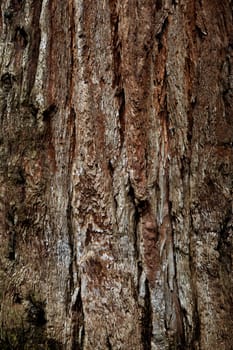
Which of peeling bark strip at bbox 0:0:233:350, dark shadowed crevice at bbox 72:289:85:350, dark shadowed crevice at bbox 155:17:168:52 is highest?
dark shadowed crevice at bbox 155:17:168:52

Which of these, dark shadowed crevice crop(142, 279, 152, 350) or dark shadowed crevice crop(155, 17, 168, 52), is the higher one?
dark shadowed crevice crop(155, 17, 168, 52)

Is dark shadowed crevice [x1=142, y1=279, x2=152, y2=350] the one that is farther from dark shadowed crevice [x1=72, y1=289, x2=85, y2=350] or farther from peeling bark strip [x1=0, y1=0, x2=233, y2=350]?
dark shadowed crevice [x1=72, y1=289, x2=85, y2=350]

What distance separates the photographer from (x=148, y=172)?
177 cm

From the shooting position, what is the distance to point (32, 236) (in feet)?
6.21

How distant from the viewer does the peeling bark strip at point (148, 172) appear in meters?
1.76

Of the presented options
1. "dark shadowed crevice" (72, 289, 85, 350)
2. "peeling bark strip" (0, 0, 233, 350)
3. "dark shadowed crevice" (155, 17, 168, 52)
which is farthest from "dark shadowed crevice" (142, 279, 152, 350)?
"dark shadowed crevice" (155, 17, 168, 52)

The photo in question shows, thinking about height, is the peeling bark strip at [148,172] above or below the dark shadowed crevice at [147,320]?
above

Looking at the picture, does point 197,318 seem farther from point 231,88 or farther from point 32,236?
point 231,88

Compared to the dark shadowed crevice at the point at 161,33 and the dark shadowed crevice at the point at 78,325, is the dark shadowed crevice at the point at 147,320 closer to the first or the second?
the dark shadowed crevice at the point at 78,325

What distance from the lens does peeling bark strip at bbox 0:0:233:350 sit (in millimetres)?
1764

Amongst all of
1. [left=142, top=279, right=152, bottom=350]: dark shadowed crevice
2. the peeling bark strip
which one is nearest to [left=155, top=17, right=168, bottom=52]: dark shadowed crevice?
the peeling bark strip

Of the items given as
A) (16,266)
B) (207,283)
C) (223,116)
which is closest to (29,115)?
(16,266)

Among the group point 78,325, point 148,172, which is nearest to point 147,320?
point 78,325

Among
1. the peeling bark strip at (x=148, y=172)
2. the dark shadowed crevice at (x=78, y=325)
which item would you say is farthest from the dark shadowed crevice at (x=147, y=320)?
Result: the dark shadowed crevice at (x=78, y=325)
